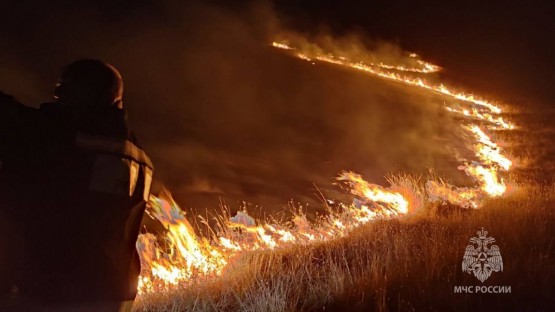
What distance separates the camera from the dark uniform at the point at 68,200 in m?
2.79

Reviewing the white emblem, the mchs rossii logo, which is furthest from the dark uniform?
the white emblem

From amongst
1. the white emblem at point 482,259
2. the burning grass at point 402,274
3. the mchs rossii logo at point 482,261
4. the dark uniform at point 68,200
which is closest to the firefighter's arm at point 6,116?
the dark uniform at point 68,200

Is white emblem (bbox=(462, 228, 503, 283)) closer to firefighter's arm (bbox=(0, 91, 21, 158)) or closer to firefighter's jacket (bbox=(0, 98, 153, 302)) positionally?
firefighter's jacket (bbox=(0, 98, 153, 302))

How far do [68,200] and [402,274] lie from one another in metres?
4.70

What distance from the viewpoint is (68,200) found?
2842 millimetres

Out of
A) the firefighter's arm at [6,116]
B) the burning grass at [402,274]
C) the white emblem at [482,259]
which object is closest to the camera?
the firefighter's arm at [6,116]

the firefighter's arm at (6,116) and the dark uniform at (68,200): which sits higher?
the firefighter's arm at (6,116)

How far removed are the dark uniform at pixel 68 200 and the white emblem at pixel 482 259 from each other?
4481mm

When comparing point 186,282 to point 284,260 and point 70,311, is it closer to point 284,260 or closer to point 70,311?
point 284,260

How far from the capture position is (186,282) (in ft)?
28.2

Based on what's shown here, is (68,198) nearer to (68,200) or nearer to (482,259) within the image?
(68,200)

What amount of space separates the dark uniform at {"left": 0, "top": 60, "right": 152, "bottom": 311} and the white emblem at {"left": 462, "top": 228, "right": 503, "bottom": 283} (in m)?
4.48

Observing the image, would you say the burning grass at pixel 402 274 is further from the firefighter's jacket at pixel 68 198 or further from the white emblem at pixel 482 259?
the firefighter's jacket at pixel 68 198

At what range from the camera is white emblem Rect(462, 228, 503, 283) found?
21.2ft
